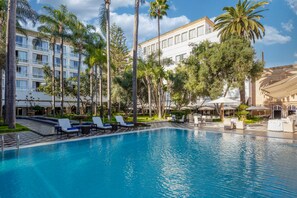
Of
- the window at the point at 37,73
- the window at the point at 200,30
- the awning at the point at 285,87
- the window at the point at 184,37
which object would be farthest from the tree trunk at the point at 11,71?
the window at the point at 184,37

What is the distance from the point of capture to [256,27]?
26781mm

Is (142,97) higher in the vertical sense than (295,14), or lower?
lower

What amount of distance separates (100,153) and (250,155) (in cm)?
740

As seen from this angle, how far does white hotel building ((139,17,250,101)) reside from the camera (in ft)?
128

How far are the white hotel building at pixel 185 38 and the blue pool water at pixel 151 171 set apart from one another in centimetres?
2829

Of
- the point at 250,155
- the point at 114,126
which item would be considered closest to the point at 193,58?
the point at 114,126

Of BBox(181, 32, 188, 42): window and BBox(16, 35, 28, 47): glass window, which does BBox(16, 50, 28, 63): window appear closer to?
BBox(16, 35, 28, 47): glass window

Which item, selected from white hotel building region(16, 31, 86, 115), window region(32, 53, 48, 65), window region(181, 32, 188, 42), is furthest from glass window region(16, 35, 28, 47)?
window region(181, 32, 188, 42)

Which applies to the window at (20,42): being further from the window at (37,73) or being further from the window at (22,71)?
the window at (37,73)

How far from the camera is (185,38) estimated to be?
4316 cm

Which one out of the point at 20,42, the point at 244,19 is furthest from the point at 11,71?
the point at 20,42

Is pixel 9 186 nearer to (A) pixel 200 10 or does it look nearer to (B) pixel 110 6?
(B) pixel 110 6

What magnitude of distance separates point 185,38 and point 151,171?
132 ft

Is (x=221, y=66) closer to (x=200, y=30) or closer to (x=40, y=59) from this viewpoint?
(x=200, y=30)
